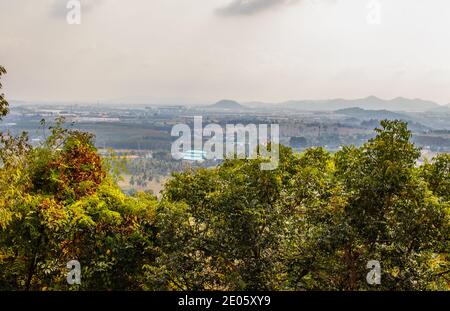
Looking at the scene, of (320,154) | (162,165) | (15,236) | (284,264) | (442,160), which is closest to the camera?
(284,264)

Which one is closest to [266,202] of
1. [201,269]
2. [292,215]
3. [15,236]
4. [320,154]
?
[292,215]

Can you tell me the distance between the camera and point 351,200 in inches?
400

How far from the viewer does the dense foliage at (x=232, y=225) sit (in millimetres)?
9844

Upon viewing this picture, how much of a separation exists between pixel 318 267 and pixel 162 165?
4064 inches

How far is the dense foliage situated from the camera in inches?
388

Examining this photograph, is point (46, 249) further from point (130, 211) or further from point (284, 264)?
point (284, 264)

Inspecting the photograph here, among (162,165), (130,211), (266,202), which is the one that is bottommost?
(162,165)

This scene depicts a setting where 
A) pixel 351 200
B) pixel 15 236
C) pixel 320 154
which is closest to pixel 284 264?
pixel 351 200

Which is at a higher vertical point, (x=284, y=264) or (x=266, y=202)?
(x=266, y=202)

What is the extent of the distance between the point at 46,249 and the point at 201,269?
473cm

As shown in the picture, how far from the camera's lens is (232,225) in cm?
1058
